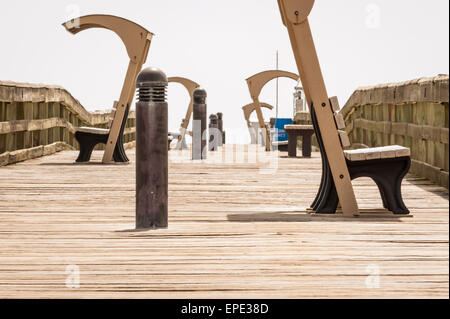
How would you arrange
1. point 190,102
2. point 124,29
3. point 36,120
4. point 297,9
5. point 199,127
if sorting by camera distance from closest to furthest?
point 297,9 → point 124,29 → point 36,120 → point 199,127 → point 190,102

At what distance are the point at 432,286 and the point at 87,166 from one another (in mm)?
8107

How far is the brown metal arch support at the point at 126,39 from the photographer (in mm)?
11039

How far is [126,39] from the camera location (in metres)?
11.2

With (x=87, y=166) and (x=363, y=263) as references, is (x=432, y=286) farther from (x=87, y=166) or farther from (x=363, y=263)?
(x=87, y=166)

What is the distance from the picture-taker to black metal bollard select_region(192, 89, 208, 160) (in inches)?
533

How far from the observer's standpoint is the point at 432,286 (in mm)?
3443

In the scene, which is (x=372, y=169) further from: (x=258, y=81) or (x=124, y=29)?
(x=258, y=81)

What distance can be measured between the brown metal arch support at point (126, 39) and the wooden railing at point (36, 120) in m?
1.35

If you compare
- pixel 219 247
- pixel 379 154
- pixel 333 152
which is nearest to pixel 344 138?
pixel 333 152

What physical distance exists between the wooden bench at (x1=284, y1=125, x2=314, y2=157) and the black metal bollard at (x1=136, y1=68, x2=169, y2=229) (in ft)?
30.1

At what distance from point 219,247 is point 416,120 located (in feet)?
18.5

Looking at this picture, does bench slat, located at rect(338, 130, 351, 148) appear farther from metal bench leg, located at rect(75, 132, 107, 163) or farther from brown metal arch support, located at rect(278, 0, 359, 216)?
metal bench leg, located at rect(75, 132, 107, 163)

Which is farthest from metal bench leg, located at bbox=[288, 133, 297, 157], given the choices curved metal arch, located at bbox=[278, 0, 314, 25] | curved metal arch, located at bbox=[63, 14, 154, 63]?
curved metal arch, located at bbox=[278, 0, 314, 25]
